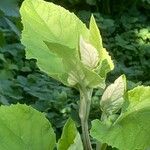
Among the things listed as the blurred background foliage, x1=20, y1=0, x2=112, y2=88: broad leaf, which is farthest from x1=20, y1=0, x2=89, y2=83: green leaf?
the blurred background foliage

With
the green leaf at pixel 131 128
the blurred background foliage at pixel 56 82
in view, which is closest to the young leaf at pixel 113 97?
the green leaf at pixel 131 128

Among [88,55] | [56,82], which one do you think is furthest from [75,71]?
[56,82]

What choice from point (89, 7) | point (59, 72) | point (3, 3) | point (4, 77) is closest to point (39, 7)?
point (59, 72)

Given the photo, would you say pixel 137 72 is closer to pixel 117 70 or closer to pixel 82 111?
pixel 117 70

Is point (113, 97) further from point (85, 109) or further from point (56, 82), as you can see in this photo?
point (56, 82)

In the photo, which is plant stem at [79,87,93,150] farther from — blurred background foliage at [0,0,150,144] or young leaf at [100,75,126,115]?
blurred background foliage at [0,0,150,144]

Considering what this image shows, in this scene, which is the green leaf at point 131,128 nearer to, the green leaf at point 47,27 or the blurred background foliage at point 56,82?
the green leaf at point 47,27
